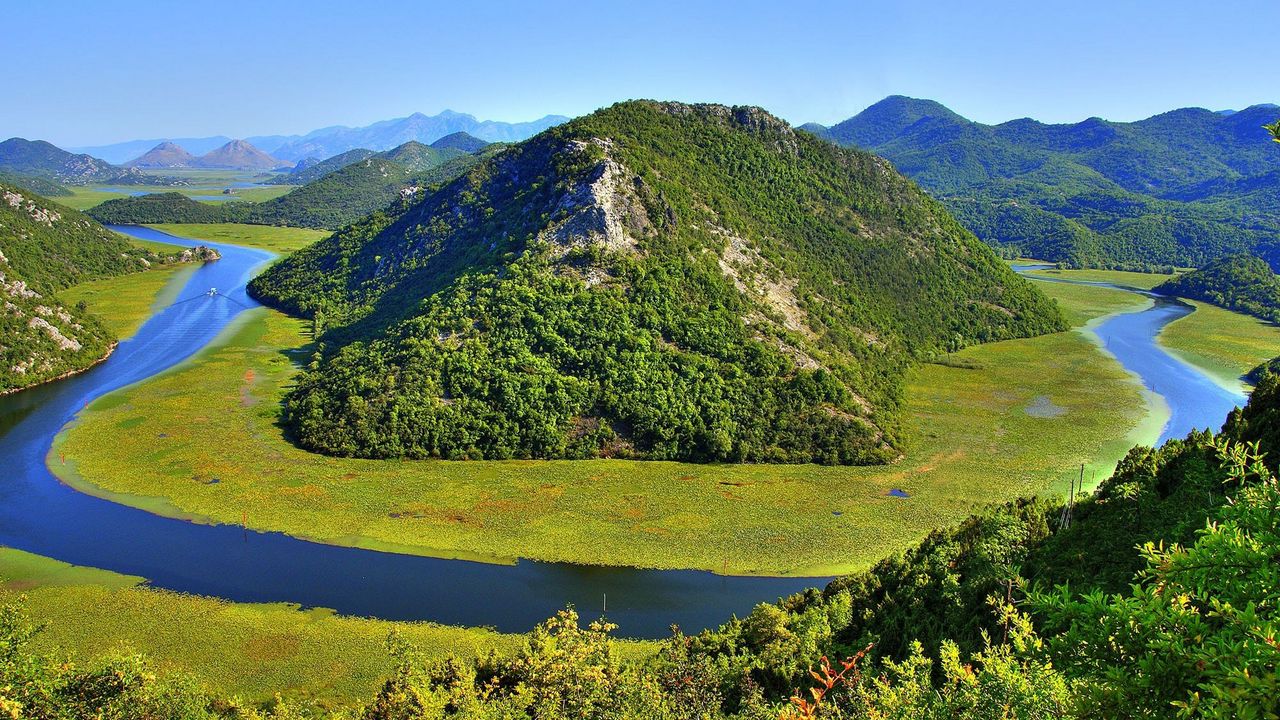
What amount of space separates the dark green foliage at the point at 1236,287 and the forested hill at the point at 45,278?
225m

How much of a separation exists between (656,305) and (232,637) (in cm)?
5547

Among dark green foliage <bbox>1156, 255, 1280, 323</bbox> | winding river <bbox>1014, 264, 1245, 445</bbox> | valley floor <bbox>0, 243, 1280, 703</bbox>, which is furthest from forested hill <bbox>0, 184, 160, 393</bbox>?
dark green foliage <bbox>1156, 255, 1280, 323</bbox>

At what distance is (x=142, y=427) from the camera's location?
80125 mm

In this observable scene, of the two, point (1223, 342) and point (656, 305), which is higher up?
point (656, 305)

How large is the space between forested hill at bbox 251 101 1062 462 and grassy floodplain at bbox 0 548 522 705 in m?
25.7

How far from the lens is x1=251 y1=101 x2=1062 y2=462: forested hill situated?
76.5 m

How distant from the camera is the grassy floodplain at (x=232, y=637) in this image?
138ft

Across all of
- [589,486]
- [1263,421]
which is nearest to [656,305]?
[589,486]

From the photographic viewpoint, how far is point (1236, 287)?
175500 mm

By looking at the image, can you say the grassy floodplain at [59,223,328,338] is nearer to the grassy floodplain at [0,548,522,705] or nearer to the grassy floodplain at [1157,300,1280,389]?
the grassy floodplain at [0,548,522,705]

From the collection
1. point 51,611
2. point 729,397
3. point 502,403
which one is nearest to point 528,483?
point 502,403

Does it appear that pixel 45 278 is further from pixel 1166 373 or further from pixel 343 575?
pixel 1166 373

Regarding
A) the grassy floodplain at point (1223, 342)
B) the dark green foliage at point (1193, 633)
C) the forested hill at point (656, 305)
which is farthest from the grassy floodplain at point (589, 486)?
the dark green foliage at point (1193, 633)

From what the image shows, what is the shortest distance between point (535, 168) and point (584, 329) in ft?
122
